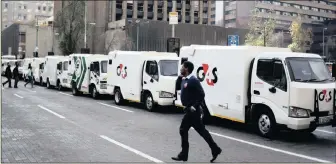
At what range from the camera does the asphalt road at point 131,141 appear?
26.3 ft

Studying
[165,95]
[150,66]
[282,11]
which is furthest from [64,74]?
[282,11]

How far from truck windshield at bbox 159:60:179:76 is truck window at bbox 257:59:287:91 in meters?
5.67

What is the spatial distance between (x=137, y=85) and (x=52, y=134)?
22.8 feet

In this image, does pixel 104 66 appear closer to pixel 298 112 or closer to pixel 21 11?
pixel 298 112

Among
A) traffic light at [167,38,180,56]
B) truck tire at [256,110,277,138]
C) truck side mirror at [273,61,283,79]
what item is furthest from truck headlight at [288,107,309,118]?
traffic light at [167,38,180,56]

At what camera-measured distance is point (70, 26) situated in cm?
5441

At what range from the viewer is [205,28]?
8175cm

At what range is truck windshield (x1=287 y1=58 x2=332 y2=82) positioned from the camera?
9.96 m

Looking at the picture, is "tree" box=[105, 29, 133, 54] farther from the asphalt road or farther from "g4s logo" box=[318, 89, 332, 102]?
"g4s logo" box=[318, 89, 332, 102]

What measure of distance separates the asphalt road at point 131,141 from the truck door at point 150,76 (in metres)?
1.70

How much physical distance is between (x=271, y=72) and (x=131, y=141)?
3.96m

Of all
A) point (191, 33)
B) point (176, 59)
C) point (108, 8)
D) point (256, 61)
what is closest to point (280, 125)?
point (256, 61)

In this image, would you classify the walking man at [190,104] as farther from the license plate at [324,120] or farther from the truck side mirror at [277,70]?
the license plate at [324,120]

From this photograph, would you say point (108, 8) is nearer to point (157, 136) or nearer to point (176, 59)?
point (176, 59)
